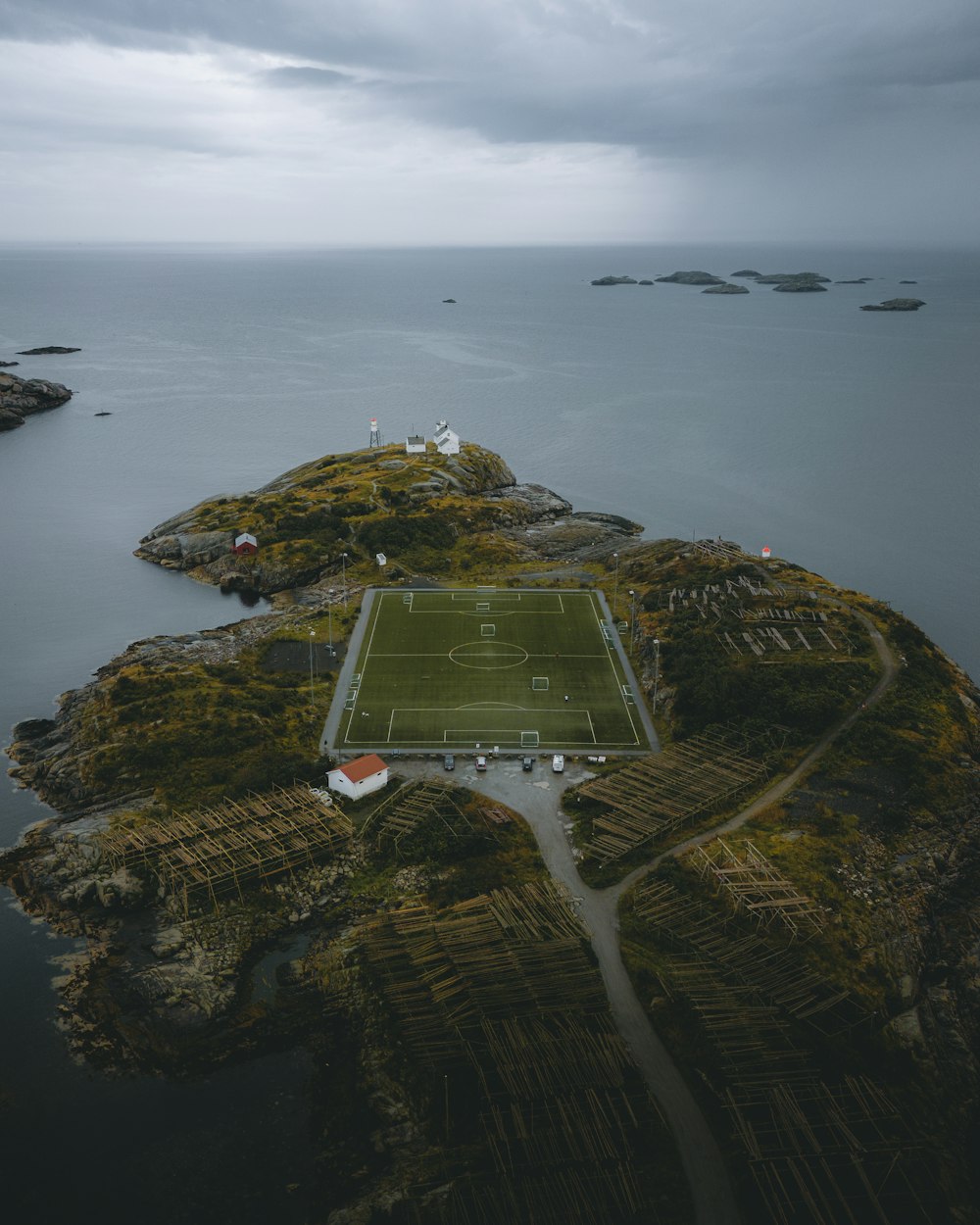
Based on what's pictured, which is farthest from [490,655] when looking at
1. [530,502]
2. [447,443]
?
[447,443]

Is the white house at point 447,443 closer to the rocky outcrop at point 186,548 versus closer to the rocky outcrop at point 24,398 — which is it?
the rocky outcrop at point 186,548

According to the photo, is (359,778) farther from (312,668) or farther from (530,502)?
(530,502)

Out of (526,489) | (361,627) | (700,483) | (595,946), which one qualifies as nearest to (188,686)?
(361,627)

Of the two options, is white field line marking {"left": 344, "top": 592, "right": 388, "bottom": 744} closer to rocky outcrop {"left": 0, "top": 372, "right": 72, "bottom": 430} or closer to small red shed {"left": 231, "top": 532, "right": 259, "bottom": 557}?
small red shed {"left": 231, "top": 532, "right": 259, "bottom": 557}

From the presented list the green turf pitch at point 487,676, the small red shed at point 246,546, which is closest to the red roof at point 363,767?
the green turf pitch at point 487,676

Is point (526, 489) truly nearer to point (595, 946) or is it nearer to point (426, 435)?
point (426, 435)
